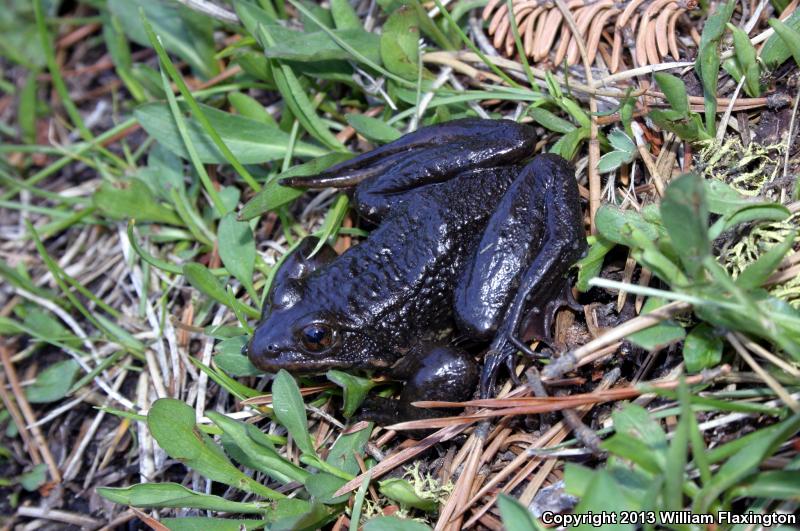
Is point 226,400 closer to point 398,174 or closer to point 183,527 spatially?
point 183,527

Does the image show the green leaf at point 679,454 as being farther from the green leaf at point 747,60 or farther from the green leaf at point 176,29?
the green leaf at point 176,29

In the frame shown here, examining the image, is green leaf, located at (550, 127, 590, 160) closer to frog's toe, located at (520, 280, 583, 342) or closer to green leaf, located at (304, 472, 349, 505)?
frog's toe, located at (520, 280, 583, 342)

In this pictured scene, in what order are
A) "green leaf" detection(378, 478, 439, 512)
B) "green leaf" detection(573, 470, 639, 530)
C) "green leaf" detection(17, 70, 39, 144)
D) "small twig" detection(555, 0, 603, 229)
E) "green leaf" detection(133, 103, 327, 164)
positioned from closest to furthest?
"green leaf" detection(573, 470, 639, 530) → "green leaf" detection(378, 478, 439, 512) → "small twig" detection(555, 0, 603, 229) → "green leaf" detection(133, 103, 327, 164) → "green leaf" detection(17, 70, 39, 144)

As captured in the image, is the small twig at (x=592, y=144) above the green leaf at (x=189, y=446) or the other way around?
above

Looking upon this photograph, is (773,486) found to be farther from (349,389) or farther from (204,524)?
(204,524)

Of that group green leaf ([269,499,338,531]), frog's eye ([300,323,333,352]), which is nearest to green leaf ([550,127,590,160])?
frog's eye ([300,323,333,352])

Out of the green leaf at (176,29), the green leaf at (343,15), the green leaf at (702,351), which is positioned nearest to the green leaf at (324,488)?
the green leaf at (702,351)

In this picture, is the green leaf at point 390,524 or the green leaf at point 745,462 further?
the green leaf at point 390,524

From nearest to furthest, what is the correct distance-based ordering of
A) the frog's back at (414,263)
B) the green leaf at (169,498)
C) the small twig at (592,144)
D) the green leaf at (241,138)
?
the green leaf at (169,498) < the small twig at (592,144) < the frog's back at (414,263) < the green leaf at (241,138)
